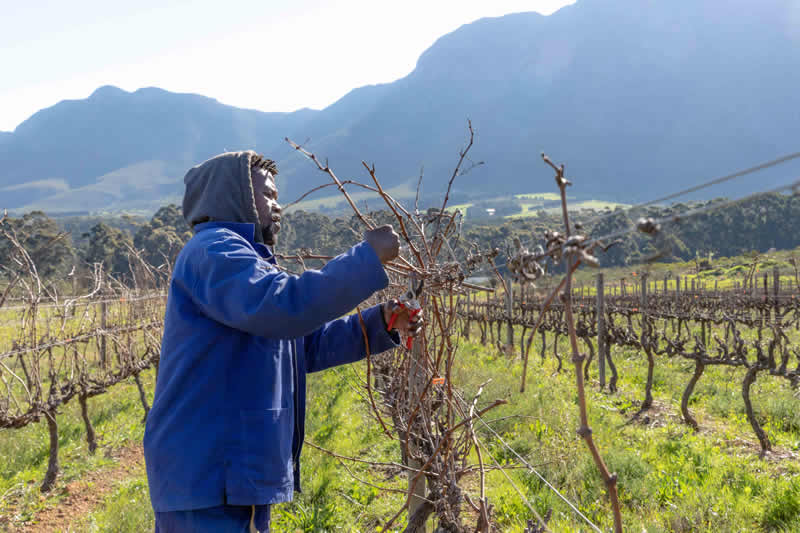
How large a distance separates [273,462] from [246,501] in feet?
0.41

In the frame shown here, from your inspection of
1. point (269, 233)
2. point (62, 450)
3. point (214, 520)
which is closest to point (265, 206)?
point (269, 233)

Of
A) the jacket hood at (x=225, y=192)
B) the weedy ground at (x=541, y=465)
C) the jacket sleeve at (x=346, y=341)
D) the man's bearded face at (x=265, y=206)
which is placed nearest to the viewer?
the jacket hood at (x=225, y=192)

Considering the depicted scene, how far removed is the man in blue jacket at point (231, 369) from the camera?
1422mm

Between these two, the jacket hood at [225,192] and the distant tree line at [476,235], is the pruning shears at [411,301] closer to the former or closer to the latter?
the jacket hood at [225,192]

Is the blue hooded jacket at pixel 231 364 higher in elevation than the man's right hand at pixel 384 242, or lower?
lower

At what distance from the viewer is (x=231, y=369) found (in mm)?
1635

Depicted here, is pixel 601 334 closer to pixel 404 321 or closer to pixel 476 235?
pixel 404 321

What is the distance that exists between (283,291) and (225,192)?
0.61m

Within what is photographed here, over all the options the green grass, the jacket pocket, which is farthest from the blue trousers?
the green grass

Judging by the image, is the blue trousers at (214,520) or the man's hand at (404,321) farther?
the man's hand at (404,321)

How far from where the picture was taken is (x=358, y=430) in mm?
7125

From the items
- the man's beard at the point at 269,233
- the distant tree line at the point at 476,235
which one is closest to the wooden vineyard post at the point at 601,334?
the man's beard at the point at 269,233

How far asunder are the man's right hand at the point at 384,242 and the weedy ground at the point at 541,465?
4.95 feet

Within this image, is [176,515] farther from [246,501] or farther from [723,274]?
[723,274]
